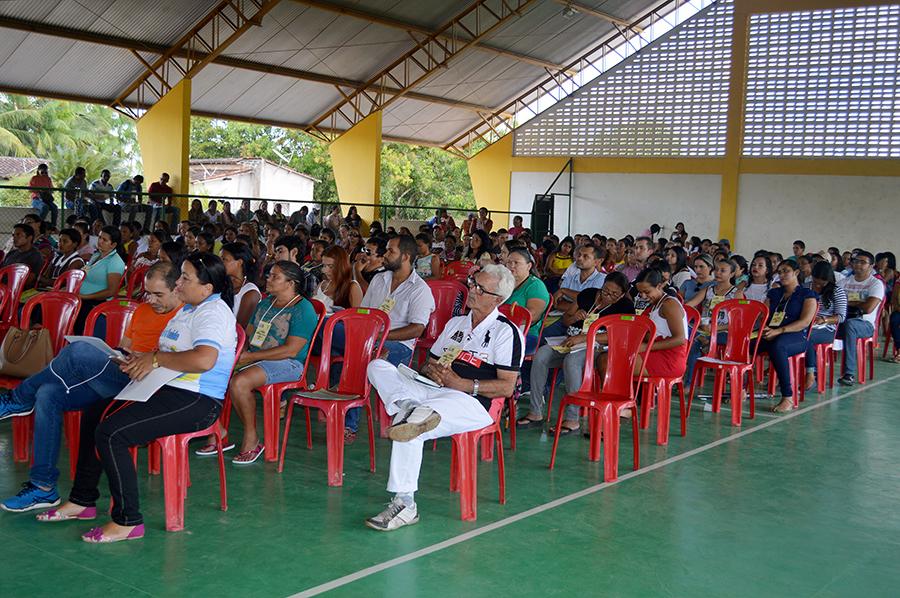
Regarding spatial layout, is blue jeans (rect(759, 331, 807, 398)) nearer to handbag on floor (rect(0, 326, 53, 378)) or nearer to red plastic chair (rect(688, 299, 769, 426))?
red plastic chair (rect(688, 299, 769, 426))

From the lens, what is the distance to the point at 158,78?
15.0 m

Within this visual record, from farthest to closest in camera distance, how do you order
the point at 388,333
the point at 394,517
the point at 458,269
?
the point at 458,269 < the point at 388,333 < the point at 394,517

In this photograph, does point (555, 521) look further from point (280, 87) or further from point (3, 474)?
point (280, 87)

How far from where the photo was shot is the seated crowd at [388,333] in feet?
11.9

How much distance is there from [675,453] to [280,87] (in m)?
13.5

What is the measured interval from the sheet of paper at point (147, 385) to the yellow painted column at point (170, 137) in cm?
1201

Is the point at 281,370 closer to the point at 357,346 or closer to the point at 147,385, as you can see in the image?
the point at 357,346

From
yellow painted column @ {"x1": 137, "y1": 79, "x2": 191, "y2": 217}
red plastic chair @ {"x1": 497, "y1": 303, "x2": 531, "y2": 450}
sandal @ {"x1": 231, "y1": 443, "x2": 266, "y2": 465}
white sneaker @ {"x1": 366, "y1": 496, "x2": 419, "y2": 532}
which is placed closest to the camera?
white sneaker @ {"x1": 366, "y1": 496, "x2": 419, "y2": 532}

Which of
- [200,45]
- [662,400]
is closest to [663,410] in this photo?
[662,400]

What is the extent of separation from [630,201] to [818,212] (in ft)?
12.6

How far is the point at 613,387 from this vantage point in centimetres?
477

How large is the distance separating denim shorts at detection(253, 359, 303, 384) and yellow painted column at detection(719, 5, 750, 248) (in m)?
15.0

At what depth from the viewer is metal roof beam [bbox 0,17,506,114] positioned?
12.9 m

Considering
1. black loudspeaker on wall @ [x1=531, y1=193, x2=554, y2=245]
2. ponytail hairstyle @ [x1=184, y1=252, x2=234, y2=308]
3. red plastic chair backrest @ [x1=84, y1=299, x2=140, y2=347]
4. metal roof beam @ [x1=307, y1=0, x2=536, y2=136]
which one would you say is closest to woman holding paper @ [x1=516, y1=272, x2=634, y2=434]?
ponytail hairstyle @ [x1=184, y1=252, x2=234, y2=308]
